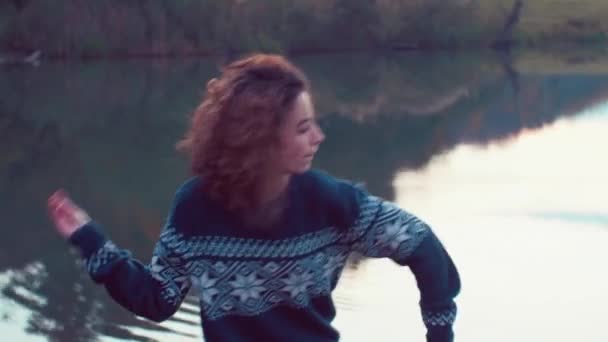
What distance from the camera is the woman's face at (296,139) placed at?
1998 mm

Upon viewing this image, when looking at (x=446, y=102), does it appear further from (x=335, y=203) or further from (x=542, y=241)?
(x=335, y=203)

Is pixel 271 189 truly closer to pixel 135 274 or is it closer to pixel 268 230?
pixel 268 230

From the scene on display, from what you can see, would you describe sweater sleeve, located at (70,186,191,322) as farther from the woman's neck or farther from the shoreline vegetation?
the shoreline vegetation

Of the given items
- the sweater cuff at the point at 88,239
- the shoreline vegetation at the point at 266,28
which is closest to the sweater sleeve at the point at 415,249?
the sweater cuff at the point at 88,239

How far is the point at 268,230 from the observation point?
1.99m

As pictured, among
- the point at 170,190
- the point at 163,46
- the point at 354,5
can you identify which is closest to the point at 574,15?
the point at 354,5

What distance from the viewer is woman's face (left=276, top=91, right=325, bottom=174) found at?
2.00 m

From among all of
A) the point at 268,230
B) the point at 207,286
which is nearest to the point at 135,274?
the point at 207,286

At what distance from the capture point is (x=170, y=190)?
9516 millimetres

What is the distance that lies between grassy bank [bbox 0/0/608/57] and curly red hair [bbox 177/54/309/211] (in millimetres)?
25363

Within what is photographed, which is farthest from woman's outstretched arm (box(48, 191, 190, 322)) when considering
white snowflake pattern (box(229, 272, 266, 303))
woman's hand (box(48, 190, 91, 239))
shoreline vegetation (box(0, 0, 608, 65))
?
shoreline vegetation (box(0, 0, 608, 65))

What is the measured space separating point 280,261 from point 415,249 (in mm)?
223

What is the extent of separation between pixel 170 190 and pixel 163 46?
69.2ft

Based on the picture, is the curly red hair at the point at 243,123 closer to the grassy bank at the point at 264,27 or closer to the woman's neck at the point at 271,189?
the woman's neck at the point at 271,189
